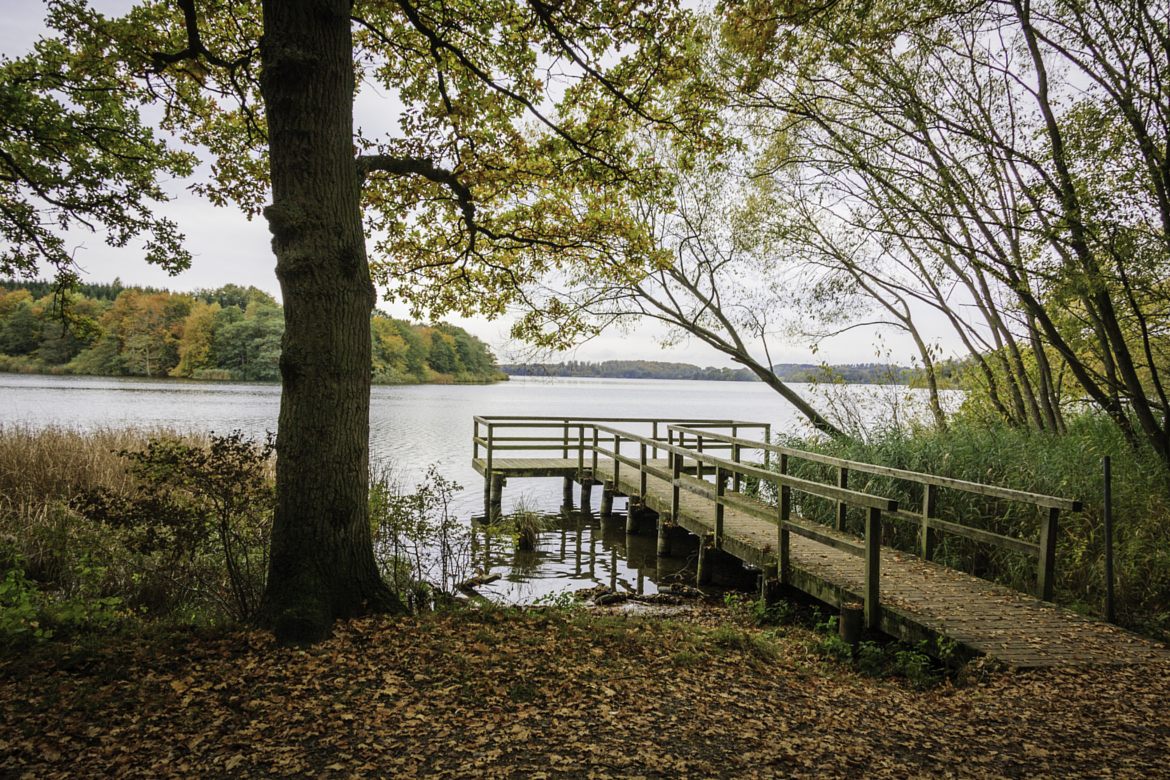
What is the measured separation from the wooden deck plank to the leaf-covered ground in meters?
0.32

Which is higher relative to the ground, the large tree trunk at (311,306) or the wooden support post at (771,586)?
the large tree trunk at (311,306)

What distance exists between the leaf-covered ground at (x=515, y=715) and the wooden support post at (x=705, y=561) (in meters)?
4.19

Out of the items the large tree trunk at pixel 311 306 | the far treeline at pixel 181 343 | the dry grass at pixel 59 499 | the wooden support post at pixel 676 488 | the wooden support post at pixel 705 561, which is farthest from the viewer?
the far treeline at pixel 181 343

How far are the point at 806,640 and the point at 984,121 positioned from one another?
7.20 m

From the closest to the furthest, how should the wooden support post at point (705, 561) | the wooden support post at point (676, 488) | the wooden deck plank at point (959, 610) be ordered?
the wooden deck plank at point (959, 610)
the wooden support post at point (705, 561)
the wooden support post at point (676, 488)

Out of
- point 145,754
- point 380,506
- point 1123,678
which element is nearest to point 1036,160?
point 1123,678

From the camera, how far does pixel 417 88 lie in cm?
707

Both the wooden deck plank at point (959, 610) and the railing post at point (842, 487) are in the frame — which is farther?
the railing post at point (842, 487)

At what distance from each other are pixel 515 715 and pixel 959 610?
3.99m

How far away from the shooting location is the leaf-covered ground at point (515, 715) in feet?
9.07

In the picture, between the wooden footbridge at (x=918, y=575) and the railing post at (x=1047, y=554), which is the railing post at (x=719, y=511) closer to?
the wooden footbridge at (x=918, y=575)

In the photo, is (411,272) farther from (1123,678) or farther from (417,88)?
(1123,678)

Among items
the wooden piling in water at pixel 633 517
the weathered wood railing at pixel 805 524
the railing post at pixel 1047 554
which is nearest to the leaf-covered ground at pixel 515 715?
the weathered wood railing at pixel 805 524

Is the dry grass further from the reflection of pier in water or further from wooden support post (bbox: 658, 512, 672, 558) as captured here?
wooden support post (bbox: 658, 512, 672, 558)
